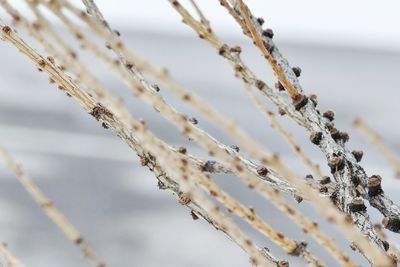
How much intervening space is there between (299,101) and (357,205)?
9 cm

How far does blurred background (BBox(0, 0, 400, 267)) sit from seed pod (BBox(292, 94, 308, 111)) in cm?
142

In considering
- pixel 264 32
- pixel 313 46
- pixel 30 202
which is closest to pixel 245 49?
pixel 313 46

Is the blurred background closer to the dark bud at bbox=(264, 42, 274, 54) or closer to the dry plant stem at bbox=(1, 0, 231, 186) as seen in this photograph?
the dark bud at bbox=(264, 42, 274, 54)

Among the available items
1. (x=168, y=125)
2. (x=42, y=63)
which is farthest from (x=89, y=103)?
(x=168, y=125)

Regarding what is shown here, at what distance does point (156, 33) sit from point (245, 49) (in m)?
0.39

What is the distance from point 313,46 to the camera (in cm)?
326

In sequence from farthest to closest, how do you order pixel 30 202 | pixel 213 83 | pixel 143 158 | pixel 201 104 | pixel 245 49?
pixel 245 49
pixel 213 83
pixel 30 202
pixel 143 158
pixel 201 104

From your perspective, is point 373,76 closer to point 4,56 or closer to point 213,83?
point 213,83

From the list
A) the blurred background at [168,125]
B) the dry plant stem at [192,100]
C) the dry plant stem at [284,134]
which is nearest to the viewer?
the dry plant stem at [192,100]

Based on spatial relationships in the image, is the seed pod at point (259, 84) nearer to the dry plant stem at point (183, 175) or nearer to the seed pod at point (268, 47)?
the seed pod at point (268, 47)

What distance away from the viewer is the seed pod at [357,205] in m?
0.54

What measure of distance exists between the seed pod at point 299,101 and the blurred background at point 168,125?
142 centimetres

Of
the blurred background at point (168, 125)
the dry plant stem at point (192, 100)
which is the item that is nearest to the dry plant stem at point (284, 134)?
the dry plant stem at point (192, 100)

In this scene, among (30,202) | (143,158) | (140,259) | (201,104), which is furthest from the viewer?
(30,202)
